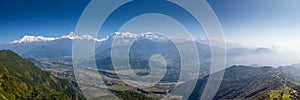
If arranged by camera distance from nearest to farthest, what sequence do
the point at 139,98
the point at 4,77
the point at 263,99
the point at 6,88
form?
the point at 6,88, the point at 4,77, the point at 139,98, the point at 263,99

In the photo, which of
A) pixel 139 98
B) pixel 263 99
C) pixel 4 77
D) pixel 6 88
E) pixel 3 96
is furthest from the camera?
pixel 263 99

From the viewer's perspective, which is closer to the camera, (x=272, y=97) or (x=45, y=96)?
(x=45, y=96)

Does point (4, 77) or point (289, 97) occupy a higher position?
point (4, 77)

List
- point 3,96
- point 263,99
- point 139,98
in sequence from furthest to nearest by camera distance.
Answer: point 263,99, point 139,98, point 3,96

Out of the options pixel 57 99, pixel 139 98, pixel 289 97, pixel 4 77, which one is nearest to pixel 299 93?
pixel 289 97

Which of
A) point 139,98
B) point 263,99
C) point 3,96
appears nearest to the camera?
point 3,96

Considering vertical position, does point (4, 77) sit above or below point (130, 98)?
above

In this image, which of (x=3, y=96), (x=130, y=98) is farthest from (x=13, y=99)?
(x=130, y=98)

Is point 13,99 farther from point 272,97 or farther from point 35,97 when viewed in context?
point 272,97

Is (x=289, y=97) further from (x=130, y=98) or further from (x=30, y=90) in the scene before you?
(x=30, y=90)
